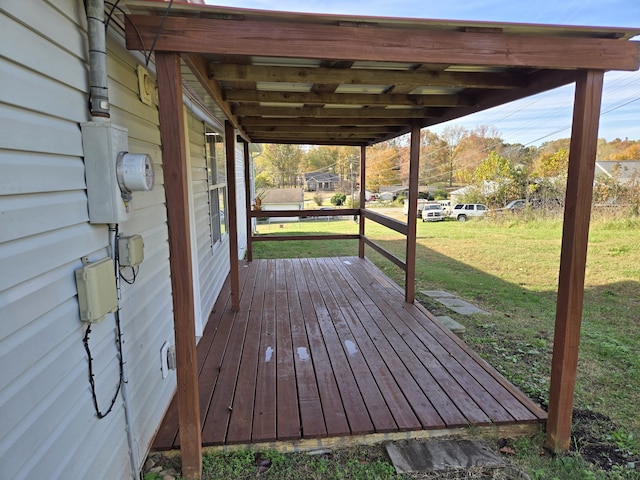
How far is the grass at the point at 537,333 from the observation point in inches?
77.0

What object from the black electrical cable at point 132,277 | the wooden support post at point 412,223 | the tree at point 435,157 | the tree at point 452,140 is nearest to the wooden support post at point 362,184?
the wooden support post at point 412,223

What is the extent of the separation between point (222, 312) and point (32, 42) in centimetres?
322

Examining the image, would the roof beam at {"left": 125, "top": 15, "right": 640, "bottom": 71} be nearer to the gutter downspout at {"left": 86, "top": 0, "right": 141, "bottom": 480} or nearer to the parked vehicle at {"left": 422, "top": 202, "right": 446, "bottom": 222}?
the gutter downspout at {"left": 86, "top": 0, "right": 141, "bottom": 480}

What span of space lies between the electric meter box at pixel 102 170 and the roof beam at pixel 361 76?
3.13ft

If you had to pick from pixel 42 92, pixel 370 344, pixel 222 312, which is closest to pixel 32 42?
pixel 42 92

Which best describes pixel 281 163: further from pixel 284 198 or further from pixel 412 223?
pixel 412 223

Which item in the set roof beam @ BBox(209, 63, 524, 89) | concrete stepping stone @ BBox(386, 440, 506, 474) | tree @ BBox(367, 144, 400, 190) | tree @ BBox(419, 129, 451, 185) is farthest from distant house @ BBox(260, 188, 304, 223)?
concrete stepping stone @ BBox(386, 440, 506, 474)

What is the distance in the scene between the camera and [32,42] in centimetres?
112

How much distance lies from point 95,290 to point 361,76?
1847 millimetres

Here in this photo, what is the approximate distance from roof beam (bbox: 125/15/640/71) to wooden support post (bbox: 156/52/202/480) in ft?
0.41

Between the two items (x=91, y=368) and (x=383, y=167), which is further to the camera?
(x=383, y=167)

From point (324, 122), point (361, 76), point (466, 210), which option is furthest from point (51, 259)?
point (466, 210)

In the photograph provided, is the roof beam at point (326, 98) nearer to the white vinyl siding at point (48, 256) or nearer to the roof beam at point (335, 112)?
the roof beam at point (335, 112)

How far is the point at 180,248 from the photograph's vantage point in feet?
5.58
